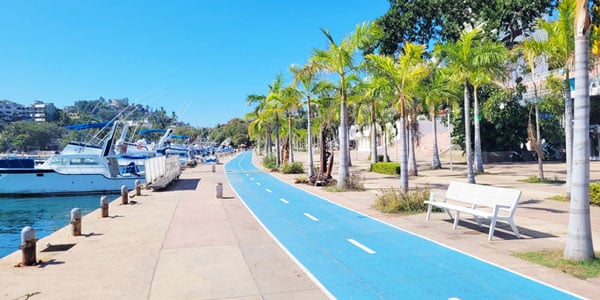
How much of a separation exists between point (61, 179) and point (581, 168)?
3200 cm

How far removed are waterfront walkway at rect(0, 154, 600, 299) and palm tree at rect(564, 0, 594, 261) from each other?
0.90 metres

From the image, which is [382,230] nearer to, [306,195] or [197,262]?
[197,262]

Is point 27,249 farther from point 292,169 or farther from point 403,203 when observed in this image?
point 292,169

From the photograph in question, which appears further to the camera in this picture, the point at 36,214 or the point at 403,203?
the point at 36,214

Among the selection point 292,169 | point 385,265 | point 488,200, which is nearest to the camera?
point 385,265

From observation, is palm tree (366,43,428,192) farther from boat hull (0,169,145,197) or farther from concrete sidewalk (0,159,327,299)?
boat hull (0,169,145,197)

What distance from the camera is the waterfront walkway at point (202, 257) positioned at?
6.59 metres

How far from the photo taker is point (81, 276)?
746 cm

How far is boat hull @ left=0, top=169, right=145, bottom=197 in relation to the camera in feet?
100

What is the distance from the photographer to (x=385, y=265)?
779 centimetres

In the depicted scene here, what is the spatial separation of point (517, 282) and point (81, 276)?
7.13 metres

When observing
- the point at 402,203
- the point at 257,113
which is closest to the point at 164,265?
the point at 402,203

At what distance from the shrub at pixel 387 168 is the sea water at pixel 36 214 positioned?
63.9 ft

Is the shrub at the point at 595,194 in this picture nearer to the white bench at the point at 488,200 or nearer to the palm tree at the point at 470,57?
the palm tree at the point at 470,57
